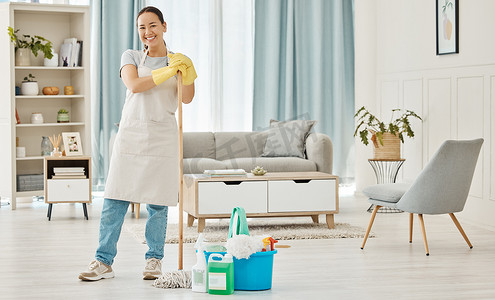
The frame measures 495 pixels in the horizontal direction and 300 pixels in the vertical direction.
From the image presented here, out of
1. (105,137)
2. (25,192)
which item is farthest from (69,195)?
(105,137)

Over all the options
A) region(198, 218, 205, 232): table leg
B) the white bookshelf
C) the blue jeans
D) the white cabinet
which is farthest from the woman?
the white bookshelf

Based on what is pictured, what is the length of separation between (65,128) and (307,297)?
165 inches

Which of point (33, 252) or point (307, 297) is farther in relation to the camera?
point (33, 252)

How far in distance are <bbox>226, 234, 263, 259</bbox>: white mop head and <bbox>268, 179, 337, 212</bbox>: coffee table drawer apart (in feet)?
6.12

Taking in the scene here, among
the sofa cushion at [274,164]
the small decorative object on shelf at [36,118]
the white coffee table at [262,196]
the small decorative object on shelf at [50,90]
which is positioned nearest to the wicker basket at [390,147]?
the sofa cushion at [274,164]

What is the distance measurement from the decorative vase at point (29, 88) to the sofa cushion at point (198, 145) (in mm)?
1397

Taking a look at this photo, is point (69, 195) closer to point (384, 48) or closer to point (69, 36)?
point (69, 36)

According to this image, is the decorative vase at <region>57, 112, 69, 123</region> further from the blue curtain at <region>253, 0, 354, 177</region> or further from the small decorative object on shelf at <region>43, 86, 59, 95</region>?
the blue curtain at <region>253, 0, 354, 177</region>

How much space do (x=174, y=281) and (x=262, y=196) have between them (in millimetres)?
1878

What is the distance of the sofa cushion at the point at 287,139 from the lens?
6.62m

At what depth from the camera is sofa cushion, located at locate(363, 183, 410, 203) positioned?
4.52 m

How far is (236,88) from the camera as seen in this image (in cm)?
804

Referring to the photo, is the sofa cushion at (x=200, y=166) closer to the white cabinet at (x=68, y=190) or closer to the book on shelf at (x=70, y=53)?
the white cabinet at (x=68, y=190)

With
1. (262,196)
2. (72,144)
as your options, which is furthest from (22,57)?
(262,196)
